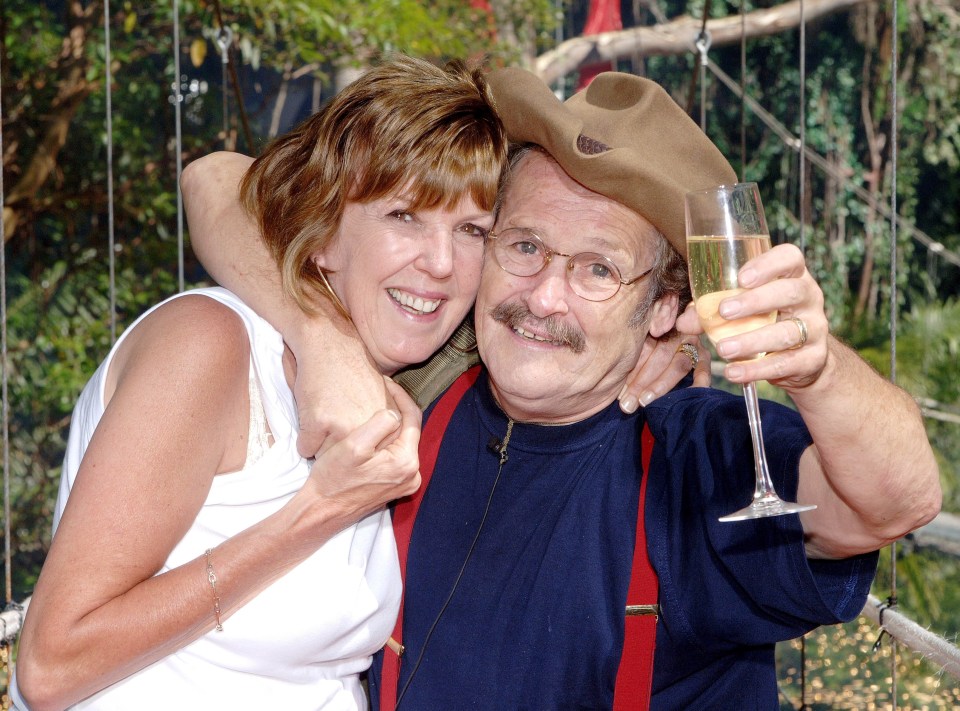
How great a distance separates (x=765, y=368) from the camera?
116 centimetres

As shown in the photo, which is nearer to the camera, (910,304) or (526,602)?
(526,602)

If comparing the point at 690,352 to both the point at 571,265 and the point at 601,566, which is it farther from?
the point at 601,566

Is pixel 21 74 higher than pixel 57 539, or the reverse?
pixel 21 74

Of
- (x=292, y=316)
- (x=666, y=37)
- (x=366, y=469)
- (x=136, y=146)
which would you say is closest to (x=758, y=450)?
(x=366, y=469)

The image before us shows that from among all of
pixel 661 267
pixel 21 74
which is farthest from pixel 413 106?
pixel 21 74

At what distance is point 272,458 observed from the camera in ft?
5.12

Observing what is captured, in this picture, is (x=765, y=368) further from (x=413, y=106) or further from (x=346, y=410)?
(x=413, y=106)

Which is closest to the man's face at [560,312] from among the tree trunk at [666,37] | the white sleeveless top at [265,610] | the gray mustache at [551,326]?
the gray mustache at [551,326]

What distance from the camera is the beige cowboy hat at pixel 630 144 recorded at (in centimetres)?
179

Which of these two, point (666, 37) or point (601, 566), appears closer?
point (601, 566)

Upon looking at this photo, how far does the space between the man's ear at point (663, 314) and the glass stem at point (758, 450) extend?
0.65 metres

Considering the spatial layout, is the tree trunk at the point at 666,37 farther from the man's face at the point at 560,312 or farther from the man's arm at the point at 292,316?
the man's arm at the point at 292,316

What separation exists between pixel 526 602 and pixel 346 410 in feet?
1.67

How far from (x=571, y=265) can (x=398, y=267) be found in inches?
12.9
